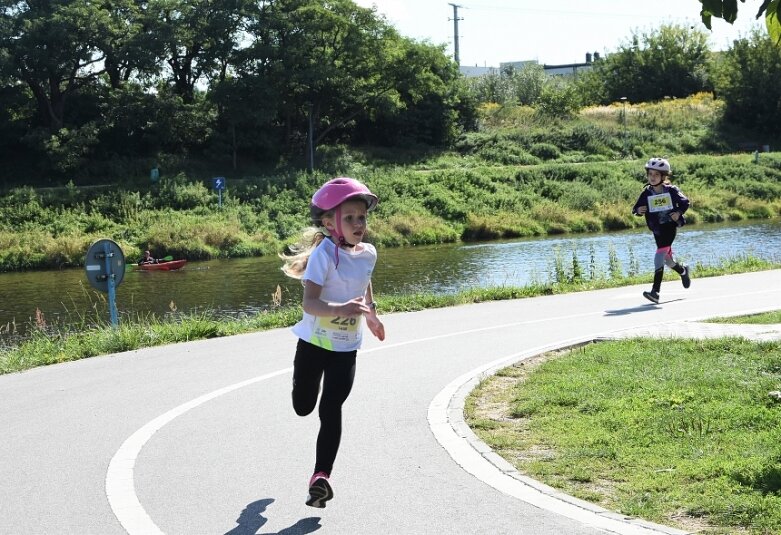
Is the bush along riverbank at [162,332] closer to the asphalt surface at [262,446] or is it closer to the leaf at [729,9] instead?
the asphalt surface at [262,446]

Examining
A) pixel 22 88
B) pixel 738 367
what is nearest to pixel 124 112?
pixel 22 88

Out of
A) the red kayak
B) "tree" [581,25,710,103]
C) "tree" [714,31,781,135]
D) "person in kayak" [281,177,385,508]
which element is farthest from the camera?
"tree" [581,25,710,103]

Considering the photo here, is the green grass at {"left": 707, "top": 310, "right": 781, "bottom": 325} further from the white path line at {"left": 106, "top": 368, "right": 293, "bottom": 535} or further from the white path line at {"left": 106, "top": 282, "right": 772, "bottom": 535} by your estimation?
the white path line at {"left": 106, "top": 368, "right": 293, "bottom": 535}

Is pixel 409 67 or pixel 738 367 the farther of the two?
pixel 409 67

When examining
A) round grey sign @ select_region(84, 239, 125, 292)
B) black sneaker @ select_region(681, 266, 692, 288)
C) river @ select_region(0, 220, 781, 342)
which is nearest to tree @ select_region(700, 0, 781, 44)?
round grey sign @ select_region(84, 239, 125, 292)

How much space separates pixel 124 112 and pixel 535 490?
49793 millimetres

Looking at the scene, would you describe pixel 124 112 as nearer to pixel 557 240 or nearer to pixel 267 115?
pixel 267 115

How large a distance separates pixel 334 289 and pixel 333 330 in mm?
238

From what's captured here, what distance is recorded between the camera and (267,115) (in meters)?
53.8

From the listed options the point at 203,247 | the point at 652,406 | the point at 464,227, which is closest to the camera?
the point at 652,406

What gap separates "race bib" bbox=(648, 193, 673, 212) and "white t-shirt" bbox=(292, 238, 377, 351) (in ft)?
32.3

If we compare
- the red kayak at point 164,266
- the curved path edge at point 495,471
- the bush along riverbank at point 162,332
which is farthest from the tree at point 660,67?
the curved path edge at point 495,471

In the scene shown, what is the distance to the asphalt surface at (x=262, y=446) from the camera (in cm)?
535

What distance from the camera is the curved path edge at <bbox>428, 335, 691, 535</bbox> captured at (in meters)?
5.02
